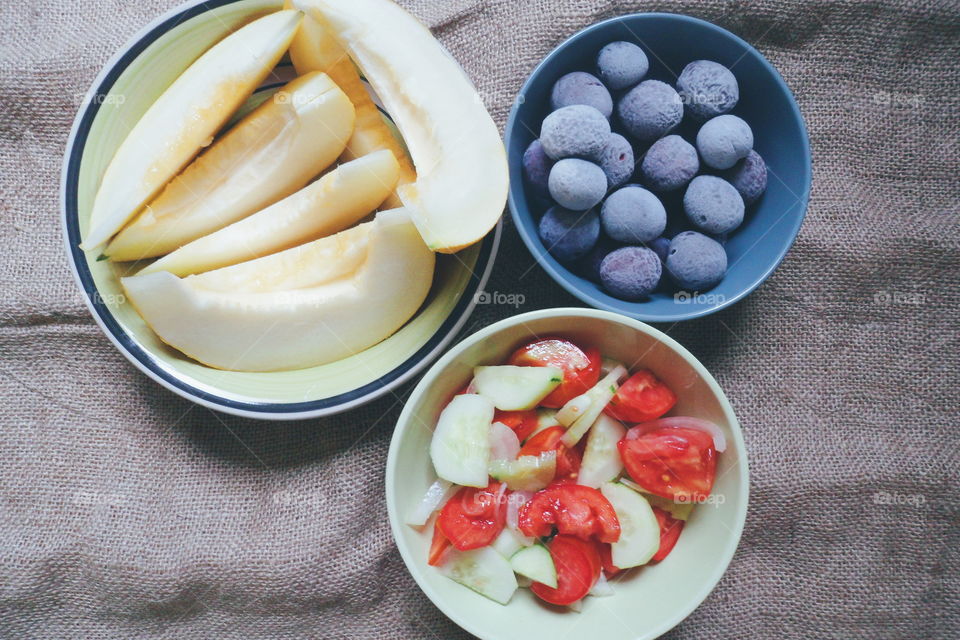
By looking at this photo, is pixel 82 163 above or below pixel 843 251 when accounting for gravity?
above

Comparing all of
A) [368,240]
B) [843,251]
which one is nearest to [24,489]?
[368,240]

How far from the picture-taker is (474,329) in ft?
3.95

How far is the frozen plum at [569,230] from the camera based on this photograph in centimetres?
104

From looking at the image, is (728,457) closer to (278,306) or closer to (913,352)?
(913,352)

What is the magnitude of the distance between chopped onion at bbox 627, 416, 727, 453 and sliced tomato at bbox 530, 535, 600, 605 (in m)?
0.17

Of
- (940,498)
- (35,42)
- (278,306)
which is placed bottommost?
(940,498)

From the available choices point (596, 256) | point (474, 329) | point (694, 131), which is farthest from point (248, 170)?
point (694, 131)

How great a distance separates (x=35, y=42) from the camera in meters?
1.24

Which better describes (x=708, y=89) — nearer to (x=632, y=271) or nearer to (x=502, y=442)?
(x=632, y=271)

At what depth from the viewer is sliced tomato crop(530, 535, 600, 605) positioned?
1.01 metres

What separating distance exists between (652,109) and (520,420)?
47cm

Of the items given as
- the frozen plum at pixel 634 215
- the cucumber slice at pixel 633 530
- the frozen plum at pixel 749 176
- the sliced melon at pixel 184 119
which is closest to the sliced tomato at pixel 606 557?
the cucumber slice at pixel 633 530

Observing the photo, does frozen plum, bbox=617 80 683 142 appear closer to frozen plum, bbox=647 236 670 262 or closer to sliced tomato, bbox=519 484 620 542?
frozen plum, bbox=647 236 670 262

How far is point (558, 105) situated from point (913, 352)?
2.39ft
